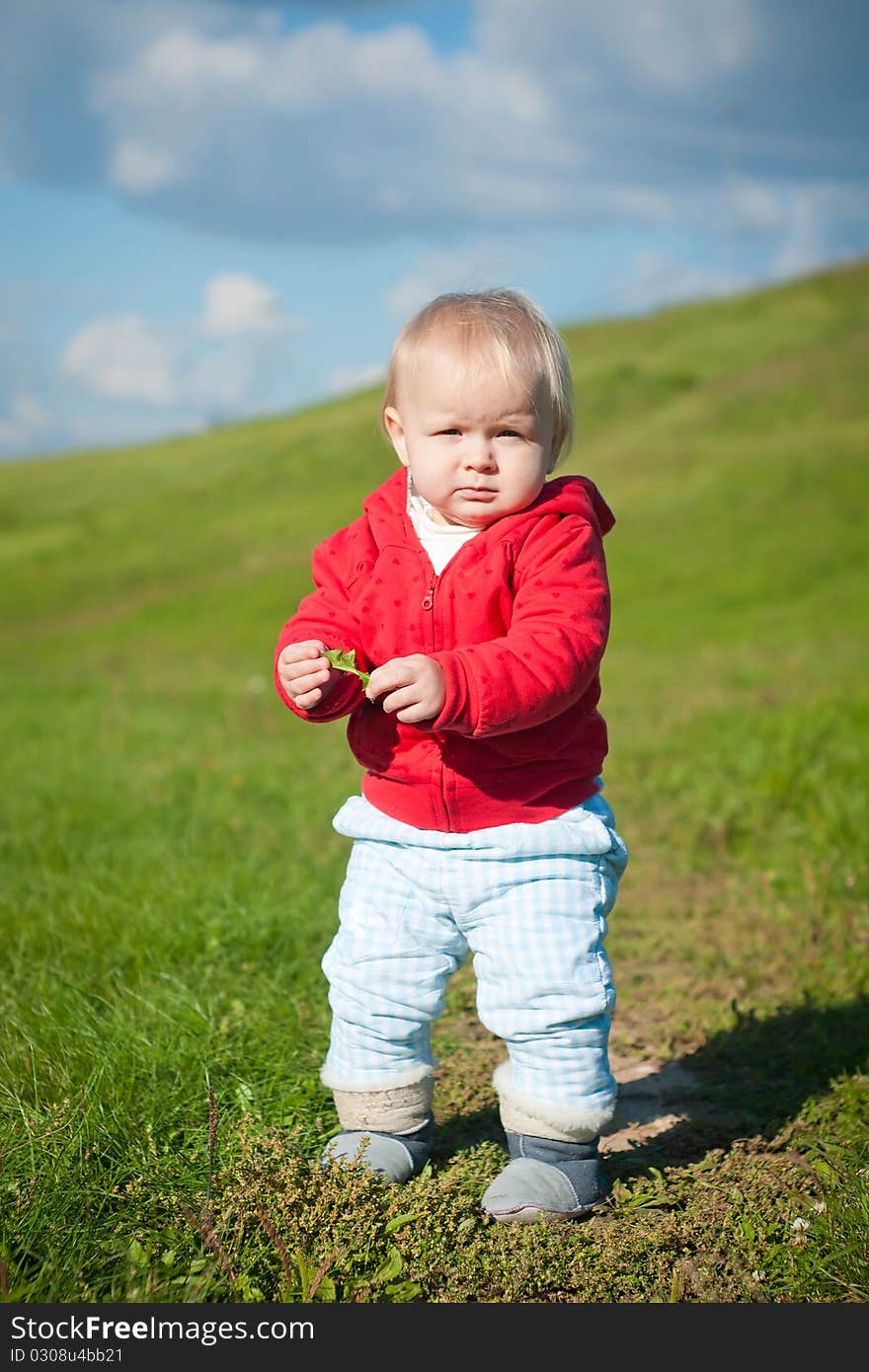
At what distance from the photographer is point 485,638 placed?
9.16 ft

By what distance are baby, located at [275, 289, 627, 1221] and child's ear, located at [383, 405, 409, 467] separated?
29mm

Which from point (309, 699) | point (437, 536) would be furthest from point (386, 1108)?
point (437, 536)

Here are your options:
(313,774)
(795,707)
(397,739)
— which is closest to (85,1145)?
(397,739)

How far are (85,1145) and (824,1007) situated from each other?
7.90 ft

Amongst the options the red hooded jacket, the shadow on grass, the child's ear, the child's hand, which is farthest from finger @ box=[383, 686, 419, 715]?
the shadow on grass

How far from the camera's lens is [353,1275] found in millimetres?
2422

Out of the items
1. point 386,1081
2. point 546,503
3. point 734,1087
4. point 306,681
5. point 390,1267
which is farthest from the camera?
point 734,1087

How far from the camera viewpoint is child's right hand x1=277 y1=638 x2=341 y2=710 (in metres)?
2.70

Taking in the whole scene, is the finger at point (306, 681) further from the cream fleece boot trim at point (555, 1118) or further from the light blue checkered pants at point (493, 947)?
the cream fleece boot trim at point (555, 1118)

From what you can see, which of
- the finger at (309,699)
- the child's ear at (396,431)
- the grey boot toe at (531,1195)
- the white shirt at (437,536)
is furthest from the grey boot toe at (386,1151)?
the child's ear at (396,431)

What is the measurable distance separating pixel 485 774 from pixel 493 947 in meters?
0.38

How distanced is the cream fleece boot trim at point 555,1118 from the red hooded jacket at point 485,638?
629mm

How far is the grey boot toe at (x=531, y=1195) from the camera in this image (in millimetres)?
2738

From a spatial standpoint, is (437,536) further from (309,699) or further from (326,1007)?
(326,1007)
